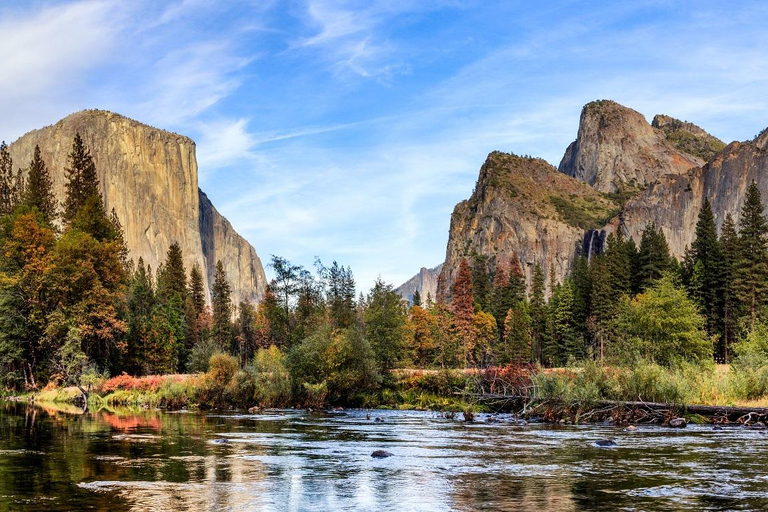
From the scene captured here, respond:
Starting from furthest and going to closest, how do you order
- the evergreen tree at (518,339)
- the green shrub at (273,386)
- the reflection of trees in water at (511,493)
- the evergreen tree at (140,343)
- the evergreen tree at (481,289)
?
the evergreen tree at (481,289) → the evergreen tree at (518,339) → the evergreen tree at (140,343) → the green shrub at (273,386) → the reflection of trees in water at (511,493)

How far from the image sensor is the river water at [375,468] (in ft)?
56.0

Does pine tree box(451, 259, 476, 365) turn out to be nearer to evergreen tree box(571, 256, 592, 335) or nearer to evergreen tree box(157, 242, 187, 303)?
evergreen tree box(571, 256, 592, 335)

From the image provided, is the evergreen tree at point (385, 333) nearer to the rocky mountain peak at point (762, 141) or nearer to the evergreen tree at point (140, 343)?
the evergreen tree at point (140, 343)

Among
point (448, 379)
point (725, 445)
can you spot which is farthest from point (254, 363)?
point (725, 445)

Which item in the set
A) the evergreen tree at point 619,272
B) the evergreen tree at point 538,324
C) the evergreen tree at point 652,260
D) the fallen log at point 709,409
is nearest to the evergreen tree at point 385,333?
the fallen log at point 709,409

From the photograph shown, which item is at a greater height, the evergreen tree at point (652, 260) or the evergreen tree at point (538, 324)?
the evergreen tree at point (652, 260)

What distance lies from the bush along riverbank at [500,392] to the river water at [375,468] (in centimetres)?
354

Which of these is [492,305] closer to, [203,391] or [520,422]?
[203,391]

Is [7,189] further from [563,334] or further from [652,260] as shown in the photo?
[652,260]

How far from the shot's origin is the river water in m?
17.1

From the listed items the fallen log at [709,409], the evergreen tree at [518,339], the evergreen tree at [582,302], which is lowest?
the fallen log at [709,409]

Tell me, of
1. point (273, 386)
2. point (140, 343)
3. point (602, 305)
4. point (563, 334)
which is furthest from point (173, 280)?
point (273, 386)

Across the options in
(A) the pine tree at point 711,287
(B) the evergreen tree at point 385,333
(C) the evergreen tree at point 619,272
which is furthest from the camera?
(C) the evergreen tree at point 619,272

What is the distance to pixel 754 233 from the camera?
84.7m
